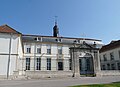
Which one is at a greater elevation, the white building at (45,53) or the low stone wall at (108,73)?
the white building at (45,53)

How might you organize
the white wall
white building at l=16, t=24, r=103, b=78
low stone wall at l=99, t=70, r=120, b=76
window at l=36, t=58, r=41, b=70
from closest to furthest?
the white wall
low stone wall at l=99, t=70, r=120, b=76
window at l=36, t=58, r=41, b=70
white building at l=16, t=24, r=103, b=78

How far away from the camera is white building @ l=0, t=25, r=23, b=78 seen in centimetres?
2138

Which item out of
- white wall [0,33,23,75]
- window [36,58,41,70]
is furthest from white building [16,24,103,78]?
white wall [0,33,23,75]

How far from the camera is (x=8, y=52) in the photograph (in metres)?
22.2

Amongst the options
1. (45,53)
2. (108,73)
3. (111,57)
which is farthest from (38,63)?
(111,57)

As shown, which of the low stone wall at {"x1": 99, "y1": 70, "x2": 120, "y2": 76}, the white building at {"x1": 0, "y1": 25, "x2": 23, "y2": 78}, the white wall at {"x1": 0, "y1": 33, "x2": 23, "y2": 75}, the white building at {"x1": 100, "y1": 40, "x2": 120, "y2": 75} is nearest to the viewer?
the white building at {"x1": 0, "y1": 25, "x2": 23, "y2": 78}

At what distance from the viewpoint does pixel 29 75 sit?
23.1m

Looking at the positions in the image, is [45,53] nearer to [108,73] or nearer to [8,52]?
[8,52]

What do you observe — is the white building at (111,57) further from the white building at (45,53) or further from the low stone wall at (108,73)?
the low stone wall at (108,73)

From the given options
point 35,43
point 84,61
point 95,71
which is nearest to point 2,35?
point 35,43

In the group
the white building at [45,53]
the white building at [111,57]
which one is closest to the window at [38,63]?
the white building at [45,53]

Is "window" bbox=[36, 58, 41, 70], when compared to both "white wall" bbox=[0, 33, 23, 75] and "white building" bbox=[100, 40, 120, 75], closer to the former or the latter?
"white wall" bbox=[0, 33, 23, 75]

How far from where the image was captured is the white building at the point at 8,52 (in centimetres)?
2138

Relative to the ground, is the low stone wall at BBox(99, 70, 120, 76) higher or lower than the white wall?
lower
